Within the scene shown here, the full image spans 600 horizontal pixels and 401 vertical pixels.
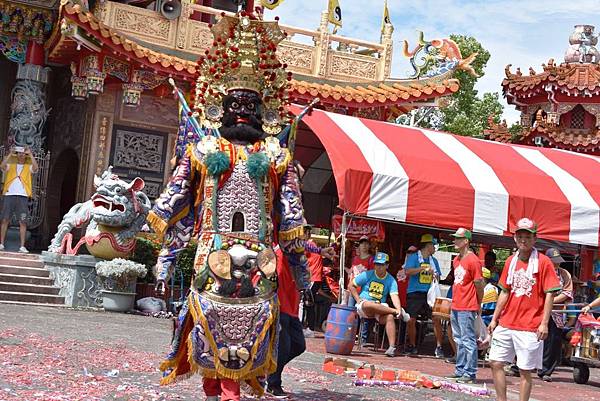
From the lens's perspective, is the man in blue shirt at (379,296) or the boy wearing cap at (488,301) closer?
the man in blue shirt at (379,296)

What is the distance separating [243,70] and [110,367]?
3.04m

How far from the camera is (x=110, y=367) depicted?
7.53 m

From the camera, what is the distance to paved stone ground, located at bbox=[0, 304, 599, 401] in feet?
21.0

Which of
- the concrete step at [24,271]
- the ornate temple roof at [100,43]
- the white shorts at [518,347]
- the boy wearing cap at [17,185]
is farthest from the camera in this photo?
the boy wearing cap at [17,185]

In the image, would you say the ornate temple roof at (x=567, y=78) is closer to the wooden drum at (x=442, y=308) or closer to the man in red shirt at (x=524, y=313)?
the wooden drum at (x=442, y=308)

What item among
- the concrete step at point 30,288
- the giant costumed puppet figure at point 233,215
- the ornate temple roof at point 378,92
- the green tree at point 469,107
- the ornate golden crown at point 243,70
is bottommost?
the concrete step at point 30,288

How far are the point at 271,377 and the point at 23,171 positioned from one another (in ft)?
30.0

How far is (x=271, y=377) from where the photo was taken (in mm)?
6824

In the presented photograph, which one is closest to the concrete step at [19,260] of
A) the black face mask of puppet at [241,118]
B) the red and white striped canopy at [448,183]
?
the red and white striped canopy at [448,183]

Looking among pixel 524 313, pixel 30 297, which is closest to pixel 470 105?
pixel 30 297

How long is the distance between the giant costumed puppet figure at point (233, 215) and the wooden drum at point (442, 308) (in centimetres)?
560

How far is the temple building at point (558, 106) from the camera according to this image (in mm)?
25578

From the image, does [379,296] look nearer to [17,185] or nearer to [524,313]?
[524,313]

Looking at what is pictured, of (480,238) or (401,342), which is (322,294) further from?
(480,238)
